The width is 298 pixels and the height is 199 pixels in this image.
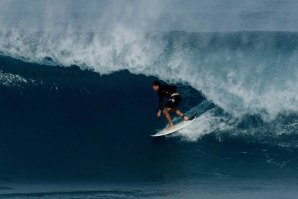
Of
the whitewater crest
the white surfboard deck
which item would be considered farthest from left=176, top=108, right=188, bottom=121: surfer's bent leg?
the whitewater crest

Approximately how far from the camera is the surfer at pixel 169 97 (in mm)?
18906

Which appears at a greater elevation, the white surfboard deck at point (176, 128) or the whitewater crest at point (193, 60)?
the whitewater crest at point (193, 60)

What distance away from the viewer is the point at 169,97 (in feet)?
63.5

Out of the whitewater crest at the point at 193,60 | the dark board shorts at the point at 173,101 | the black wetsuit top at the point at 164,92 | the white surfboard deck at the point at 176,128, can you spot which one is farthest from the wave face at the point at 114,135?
the black wetsuit top at the point at 164,92

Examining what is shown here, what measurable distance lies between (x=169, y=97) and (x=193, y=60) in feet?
14.6

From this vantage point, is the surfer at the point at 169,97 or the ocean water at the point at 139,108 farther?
the surfer at the point at 169,97

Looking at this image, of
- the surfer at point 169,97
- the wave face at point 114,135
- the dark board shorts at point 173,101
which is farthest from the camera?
the dark board shorts at point 173,101

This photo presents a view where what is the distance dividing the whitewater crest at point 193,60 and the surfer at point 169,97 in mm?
1870

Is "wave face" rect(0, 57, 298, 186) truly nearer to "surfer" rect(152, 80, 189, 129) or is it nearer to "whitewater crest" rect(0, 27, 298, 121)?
"whitewater crest" rect(0, 27, 298, 121)

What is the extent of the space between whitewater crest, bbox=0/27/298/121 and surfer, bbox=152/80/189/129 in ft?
6.14

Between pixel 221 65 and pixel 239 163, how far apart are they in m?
5.45

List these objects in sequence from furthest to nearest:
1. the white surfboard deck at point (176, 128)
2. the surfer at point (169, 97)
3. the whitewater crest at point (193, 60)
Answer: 1. the whitewater crest at point (193, 60)
2. the white surfboard deck at point (176, 128)
3. the surfer at point (169, 97)

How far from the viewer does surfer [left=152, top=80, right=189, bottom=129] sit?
18.9 m

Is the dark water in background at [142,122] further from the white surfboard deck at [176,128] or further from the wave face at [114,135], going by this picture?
the white surfboard deck at [176,128]
